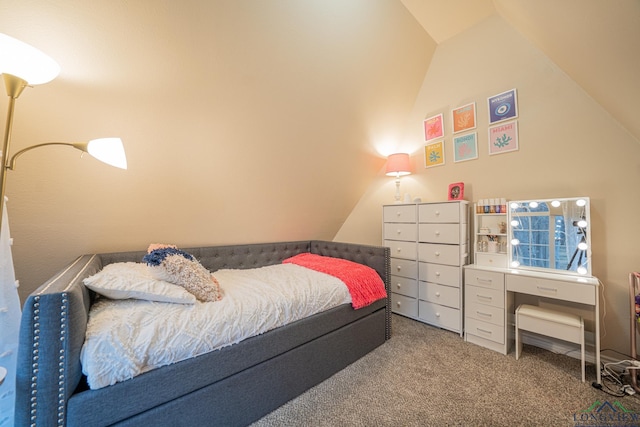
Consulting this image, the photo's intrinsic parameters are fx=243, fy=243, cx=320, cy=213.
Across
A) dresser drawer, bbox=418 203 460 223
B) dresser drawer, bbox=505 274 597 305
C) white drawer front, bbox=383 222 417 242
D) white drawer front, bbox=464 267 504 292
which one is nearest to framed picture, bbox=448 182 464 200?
dresser drawer, bbox=418 203 460 223

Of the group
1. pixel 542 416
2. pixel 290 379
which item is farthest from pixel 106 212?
pixel 542 416

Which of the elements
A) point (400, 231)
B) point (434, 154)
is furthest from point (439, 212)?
point (434, 154)

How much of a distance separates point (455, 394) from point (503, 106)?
2.41m

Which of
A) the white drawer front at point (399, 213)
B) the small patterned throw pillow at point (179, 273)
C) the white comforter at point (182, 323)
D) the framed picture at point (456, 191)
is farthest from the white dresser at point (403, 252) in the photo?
the small patterned throw pillow at point (179, 273)

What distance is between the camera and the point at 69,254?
5.74ft

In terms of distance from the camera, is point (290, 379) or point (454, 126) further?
point (454, 126)

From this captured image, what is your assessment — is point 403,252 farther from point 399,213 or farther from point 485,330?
point 485,330

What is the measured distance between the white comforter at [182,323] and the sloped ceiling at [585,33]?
6.64ft

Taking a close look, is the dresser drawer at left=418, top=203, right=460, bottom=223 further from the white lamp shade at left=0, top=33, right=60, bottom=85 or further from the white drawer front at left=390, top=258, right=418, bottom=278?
the white lamp shade at left=0, top=33, right=60, bottom=85

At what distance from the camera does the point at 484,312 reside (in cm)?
207

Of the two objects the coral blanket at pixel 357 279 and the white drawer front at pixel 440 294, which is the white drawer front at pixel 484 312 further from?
the coral blanket at pixel 357 279

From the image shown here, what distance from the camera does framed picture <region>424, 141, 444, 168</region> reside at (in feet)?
8.94

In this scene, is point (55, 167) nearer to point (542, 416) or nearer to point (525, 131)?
point (542, 416)

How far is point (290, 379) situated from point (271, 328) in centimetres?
35
